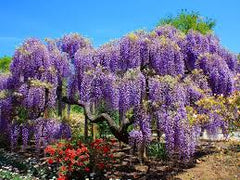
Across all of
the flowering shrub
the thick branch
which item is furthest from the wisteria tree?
the flowering shrub

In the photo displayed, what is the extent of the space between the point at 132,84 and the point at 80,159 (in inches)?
95.4

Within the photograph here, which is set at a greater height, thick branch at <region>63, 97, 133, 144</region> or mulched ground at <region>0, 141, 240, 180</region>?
thick branch at <region>63, 97, 133, 144</region>

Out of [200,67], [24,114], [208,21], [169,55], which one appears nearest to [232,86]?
[200,67]

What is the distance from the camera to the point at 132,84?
11.2 m

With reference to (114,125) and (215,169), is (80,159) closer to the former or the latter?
(114,125)

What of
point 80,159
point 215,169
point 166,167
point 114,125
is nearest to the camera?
point 80,159

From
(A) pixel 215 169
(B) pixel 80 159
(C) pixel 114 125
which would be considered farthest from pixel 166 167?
(B) pixel 80 159

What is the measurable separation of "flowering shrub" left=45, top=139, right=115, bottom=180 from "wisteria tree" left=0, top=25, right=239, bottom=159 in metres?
1.00

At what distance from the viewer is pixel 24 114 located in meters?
14.4

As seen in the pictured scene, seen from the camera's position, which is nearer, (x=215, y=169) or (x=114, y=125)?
(x=215, y=169)

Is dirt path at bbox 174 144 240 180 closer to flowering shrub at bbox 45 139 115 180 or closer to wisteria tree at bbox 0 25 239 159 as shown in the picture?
wisteria tree at bbox 0 25 239 159

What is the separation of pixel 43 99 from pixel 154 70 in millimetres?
3665

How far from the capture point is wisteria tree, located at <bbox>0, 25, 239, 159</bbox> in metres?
11.2

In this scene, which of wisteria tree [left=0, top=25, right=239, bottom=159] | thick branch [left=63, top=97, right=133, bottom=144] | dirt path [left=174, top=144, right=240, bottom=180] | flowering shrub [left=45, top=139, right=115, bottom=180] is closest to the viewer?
wisteria tree [left=0, top=25, right=239, bottom=159]
